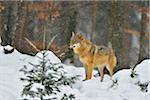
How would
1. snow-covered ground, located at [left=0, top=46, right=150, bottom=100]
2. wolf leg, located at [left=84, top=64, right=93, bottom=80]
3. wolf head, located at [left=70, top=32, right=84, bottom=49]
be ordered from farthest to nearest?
wolf head, located at [left=70, top=32, right=84, bottom=49], wolf leg, located at [left=84, top=64, right=93, bottom=80], snow-covered ground, located at [left=0, top=46, right=150, bottom=100]

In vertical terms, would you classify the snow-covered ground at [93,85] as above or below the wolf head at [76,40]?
below

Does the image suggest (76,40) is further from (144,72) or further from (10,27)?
(10,27)

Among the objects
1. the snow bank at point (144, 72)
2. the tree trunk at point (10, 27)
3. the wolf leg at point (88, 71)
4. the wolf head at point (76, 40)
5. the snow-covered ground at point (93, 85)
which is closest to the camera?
the snow-covered ground at point (93, 85)

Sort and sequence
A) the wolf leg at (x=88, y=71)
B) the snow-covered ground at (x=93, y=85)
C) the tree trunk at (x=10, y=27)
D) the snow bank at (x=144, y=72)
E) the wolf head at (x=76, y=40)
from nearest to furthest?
the snow-covered ground at (x=93, y=85), the snow bank at (x=144, y=72), the wolf leg at (x=88, y=71), the wolf head at (x=76, y=40), the tree trunk at (x=10, y=27)

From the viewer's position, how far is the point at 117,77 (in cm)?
1048

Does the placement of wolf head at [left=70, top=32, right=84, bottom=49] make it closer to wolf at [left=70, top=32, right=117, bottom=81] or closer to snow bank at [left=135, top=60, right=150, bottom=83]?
wolf at [left=70, top=32, right=117, bottom=81]

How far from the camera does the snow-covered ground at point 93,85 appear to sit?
827 centimetres

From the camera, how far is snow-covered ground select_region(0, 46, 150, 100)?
827 centimetres

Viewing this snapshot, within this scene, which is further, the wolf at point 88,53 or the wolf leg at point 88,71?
the wolf at point 88,53

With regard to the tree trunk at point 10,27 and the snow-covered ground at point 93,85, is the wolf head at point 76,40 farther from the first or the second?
the tree trunk at point 10,27

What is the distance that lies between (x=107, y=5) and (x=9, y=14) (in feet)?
21.0

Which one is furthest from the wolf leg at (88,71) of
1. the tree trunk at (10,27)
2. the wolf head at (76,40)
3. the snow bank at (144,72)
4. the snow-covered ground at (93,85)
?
the tree trunk at (10,27)

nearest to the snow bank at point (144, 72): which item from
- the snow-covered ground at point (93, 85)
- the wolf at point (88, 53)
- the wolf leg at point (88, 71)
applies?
the snow-covered ground at point (93, 85)

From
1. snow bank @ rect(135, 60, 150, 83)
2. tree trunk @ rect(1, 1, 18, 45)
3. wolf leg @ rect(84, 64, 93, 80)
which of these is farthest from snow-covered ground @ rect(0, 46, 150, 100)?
tree trunk @ rect(1, 1, 18, 45)
